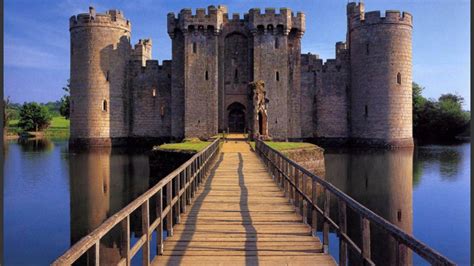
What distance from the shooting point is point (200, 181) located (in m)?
11.8

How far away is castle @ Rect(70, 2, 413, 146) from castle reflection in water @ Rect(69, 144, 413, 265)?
5297mm

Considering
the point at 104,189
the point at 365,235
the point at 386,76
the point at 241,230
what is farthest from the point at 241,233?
the point at 386,76

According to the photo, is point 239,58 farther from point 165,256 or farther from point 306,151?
point 165,256

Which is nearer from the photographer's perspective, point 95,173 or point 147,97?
point 95,173

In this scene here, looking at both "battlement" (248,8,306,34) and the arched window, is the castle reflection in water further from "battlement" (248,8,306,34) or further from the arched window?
"battlement" (248,8,306,34)

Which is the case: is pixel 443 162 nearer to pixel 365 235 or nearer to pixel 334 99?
pixel 334 99

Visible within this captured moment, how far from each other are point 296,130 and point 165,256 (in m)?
32.1

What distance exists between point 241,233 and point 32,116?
60462 millimetres

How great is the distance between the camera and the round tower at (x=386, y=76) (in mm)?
33750

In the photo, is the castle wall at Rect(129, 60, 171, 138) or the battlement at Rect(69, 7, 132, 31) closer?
the battlement at Rect(69, 7, 132, 31)

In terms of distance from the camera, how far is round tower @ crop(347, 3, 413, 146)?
3375 cm

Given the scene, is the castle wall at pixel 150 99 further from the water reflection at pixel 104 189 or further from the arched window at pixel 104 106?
the water reflection at pixel 104 189

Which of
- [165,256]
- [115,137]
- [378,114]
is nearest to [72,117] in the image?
[115,137]

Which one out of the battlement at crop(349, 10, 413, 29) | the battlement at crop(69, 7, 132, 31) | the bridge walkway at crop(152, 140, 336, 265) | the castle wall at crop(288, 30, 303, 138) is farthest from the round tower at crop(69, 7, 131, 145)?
the bridge walkway at crop(152, 140, 336, 265)
